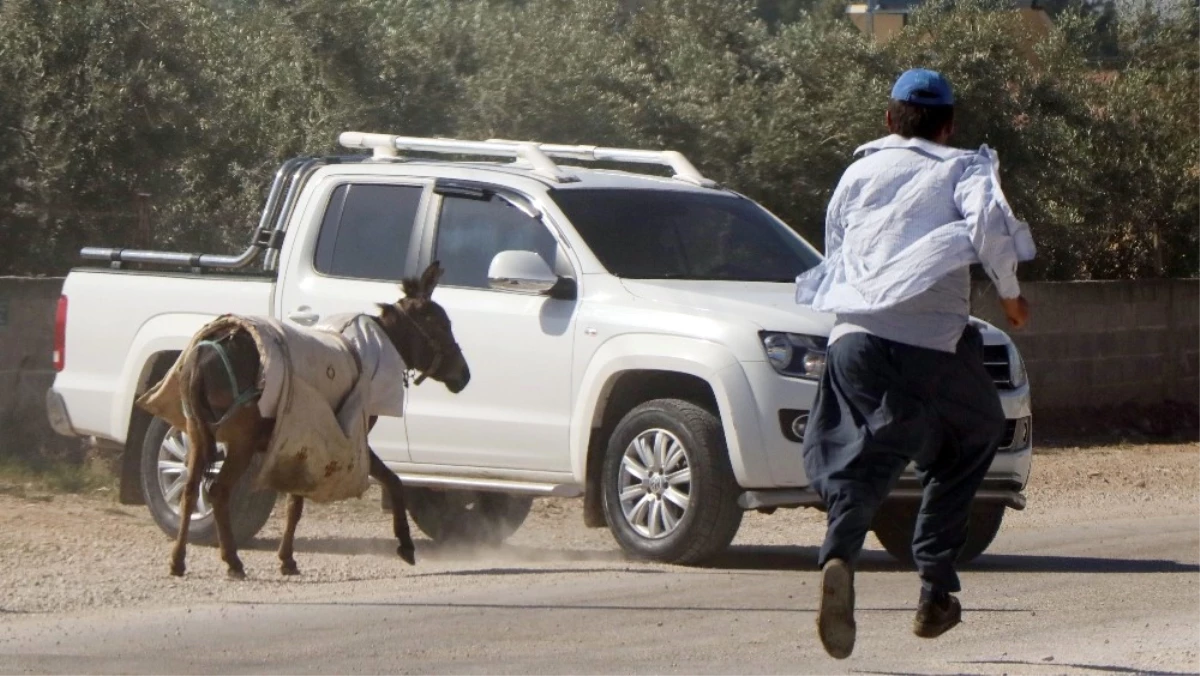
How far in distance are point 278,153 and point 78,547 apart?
5763mm

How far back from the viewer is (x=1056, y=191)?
16891mm

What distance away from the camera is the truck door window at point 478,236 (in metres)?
9.49

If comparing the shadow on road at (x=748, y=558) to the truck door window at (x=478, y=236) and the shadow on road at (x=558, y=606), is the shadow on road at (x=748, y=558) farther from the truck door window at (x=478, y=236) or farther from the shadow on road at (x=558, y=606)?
the truck door window at (x=478, y=236)

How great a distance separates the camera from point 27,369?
40.8ft

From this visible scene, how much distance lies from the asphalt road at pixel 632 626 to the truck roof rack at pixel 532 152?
2206 millimetres

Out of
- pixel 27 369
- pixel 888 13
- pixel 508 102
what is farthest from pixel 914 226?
pixel 888 13

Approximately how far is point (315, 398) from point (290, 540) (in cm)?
78

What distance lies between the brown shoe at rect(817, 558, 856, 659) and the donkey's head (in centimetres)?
332

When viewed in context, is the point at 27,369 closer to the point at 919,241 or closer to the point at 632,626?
the point at 632,626

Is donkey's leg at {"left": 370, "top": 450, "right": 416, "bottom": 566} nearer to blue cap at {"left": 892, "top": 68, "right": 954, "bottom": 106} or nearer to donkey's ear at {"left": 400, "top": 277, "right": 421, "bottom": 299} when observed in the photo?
donkey's ear at {"left": 400, "top": 277, "right": 421, "bottom": 299}

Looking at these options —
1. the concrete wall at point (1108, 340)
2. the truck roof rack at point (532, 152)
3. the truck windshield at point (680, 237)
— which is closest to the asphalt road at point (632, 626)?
the truck windshield at point (680, 237)

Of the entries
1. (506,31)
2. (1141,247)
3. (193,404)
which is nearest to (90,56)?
(506,31)

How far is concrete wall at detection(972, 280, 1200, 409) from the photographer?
1653 centimetres

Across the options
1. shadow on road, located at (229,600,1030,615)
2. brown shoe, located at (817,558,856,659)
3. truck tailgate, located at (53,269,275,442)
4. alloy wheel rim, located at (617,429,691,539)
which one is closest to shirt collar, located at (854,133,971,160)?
brown shoe, located at (817,558,856,659)
